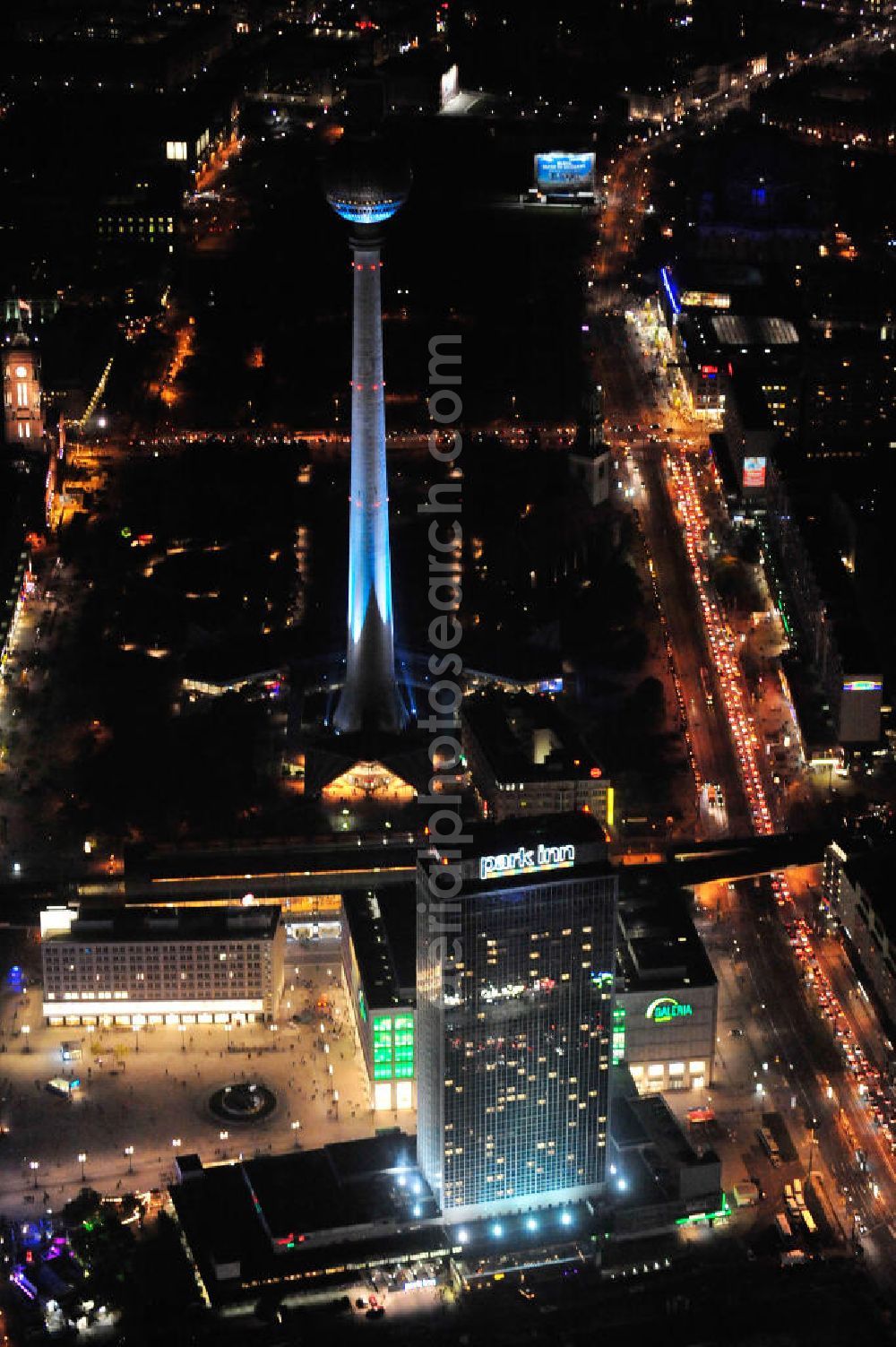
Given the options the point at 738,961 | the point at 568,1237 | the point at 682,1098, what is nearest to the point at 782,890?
the point at 738,961

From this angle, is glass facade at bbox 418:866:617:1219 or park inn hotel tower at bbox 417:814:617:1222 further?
glass facade at bbox 418:866:617:1219

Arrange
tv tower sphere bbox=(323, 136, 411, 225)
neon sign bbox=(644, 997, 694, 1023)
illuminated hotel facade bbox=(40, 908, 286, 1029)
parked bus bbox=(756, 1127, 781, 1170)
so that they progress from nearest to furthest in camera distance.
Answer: parked bus bbox=(756, 1127, 781, 1170) → neon sign bbox=(644, 997, 694, 1023) → illuminated hotel facade bbox=(40, 908, 286, 1029) → tv tower sphere bbox=(323, 136, 411, 225)

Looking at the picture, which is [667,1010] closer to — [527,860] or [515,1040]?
[515,1040]

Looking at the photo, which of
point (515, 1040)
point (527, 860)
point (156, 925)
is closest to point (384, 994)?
point (156, 925)

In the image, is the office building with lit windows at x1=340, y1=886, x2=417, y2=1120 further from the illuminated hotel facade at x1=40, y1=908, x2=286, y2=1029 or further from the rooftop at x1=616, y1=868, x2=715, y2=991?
the rooftop at x1=616, y1=868, x2=715, y2=991

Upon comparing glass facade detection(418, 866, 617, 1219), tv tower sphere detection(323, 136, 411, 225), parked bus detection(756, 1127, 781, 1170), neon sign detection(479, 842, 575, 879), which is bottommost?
parked bus detection(756, 1127, 781, 1170)

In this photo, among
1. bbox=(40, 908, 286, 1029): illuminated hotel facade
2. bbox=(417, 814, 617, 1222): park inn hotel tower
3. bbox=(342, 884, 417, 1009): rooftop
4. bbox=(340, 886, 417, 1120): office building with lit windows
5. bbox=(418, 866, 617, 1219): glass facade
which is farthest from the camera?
bbox=(40, 908, 286, 1029): illuminated hotel facade

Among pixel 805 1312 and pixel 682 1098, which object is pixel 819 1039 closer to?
pixel 682 1098

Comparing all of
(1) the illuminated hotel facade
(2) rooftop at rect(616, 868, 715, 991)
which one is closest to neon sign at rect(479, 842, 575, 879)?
(2) rooftop at rect(616, 868, 715, 991)
